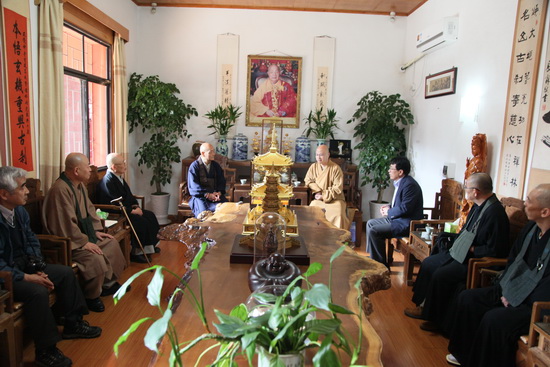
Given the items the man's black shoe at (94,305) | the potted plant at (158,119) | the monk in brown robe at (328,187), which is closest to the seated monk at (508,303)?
the monk in brown robe at (328,187)

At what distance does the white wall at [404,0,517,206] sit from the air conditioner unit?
0.24 feet

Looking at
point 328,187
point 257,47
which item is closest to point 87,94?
point 257,47

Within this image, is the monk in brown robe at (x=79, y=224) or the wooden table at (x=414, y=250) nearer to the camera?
the monk in brown robe at (x=79, y=224)

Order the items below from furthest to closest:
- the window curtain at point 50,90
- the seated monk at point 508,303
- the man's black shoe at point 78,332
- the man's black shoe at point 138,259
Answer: the man's black shoe at point 138,259, the window curtain at point 50,90, the man's black shoe at point 78,332, the seated monk at point 508,303

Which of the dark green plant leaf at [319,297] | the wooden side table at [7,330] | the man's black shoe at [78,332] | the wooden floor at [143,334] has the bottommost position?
the wooden floor at [143,334]

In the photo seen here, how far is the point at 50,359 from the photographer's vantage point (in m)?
2.38

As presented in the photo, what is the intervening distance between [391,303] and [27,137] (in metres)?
3.26

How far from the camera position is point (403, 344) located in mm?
2852

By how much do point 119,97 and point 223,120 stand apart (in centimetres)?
140

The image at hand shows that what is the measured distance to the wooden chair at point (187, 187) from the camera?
521 centimetres

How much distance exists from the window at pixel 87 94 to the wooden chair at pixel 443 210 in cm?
350

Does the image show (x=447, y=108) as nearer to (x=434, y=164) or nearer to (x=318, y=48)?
(x=434, y=164)

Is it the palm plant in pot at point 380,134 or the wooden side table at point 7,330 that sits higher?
the palm plant in pot at point 380,134

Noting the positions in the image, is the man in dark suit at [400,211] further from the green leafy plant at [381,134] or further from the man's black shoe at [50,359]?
the man's black shoe at [50,359]
